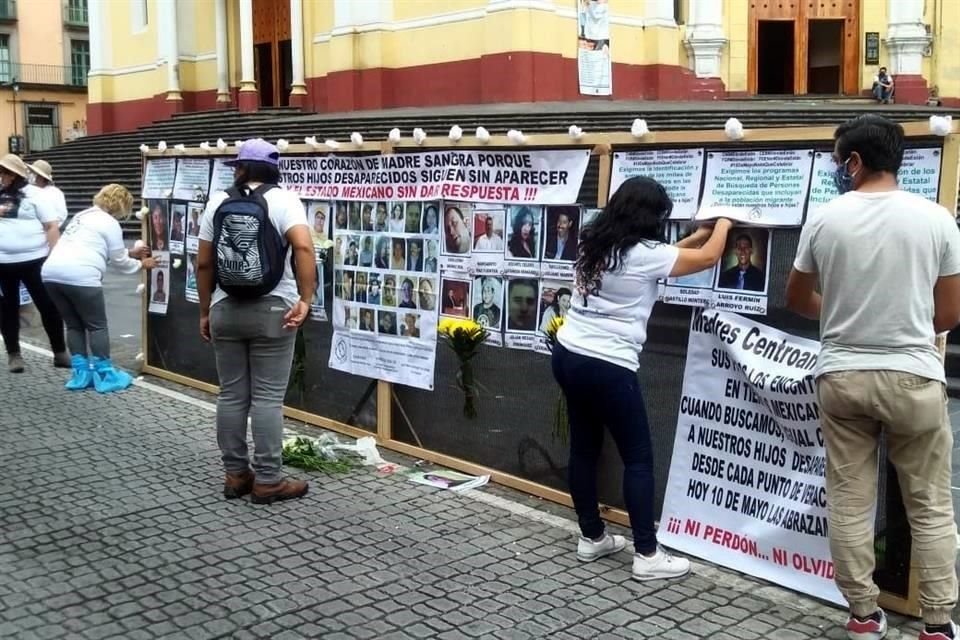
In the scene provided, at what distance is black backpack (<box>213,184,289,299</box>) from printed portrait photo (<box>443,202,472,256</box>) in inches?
42.3

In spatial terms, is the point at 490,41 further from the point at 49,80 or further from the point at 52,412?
the point at 49,80

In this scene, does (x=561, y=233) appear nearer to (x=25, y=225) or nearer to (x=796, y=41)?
(x=25, y=225)

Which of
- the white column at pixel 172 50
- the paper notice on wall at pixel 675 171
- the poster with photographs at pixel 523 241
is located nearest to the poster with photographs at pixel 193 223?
the poster with photographs at pixel 523 241

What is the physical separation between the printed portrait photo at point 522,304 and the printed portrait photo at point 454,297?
1.15 ft

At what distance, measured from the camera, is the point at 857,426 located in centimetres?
379

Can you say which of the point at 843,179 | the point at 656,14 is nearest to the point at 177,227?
the point at 843,179

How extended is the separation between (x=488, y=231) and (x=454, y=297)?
479mm

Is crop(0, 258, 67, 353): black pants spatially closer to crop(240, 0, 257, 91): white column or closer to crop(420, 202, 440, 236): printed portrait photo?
crop(420, 202, 440, 236): printed portrait photo

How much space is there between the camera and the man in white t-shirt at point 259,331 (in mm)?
5430

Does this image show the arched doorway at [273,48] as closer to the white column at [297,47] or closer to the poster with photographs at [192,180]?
the white column at [297,47]

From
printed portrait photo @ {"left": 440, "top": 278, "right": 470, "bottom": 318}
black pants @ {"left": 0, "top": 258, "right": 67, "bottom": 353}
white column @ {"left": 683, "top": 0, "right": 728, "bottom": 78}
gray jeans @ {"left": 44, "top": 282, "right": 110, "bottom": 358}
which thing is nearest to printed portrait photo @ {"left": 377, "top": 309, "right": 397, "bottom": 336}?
printed portrait photo @ {"left": 440, "top": 278, "right": 470, "bottom": 318}

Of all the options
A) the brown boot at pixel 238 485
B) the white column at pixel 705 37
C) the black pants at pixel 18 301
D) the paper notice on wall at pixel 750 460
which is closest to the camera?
the paper notice on wall at pixel 750 460

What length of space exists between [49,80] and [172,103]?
24.1 metres

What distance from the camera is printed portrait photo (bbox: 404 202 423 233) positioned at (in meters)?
6.21
